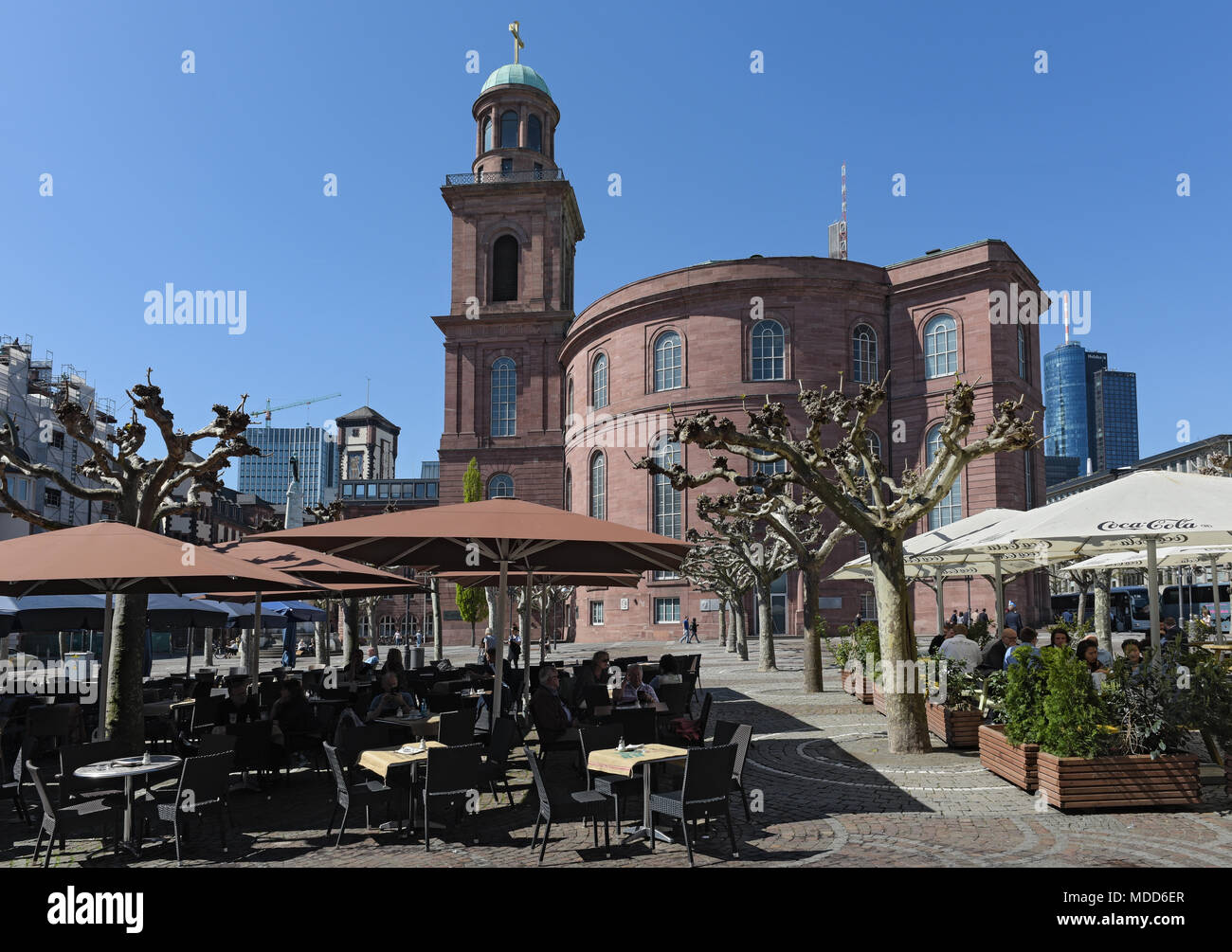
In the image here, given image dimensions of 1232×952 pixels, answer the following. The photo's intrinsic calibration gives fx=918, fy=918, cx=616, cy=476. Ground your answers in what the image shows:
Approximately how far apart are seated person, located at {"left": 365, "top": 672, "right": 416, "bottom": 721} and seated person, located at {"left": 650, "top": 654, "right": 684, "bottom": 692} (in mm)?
3883

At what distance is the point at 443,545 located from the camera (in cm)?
1241

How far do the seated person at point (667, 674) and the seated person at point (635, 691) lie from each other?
2.58 ft

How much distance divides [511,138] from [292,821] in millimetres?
57141

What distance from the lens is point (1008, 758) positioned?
965 cm

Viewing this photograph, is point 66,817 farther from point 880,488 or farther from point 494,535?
point 880,488

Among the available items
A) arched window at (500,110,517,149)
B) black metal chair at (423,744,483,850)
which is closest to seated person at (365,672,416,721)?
black metal chair at (423,744,483,850)

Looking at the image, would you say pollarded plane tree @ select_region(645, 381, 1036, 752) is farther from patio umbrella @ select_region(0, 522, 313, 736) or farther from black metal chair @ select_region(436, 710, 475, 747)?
patio umbrella @ select_region(0, 522, 313, 736)

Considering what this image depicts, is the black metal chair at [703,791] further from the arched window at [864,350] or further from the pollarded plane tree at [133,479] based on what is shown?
the arched window at [864,350]

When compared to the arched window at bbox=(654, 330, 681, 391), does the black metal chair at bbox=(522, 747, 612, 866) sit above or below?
below

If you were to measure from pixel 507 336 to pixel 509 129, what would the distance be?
46.7 ft

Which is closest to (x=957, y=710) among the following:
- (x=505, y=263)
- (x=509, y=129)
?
(x=505, y=263)

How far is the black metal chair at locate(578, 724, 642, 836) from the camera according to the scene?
764 centimetres
